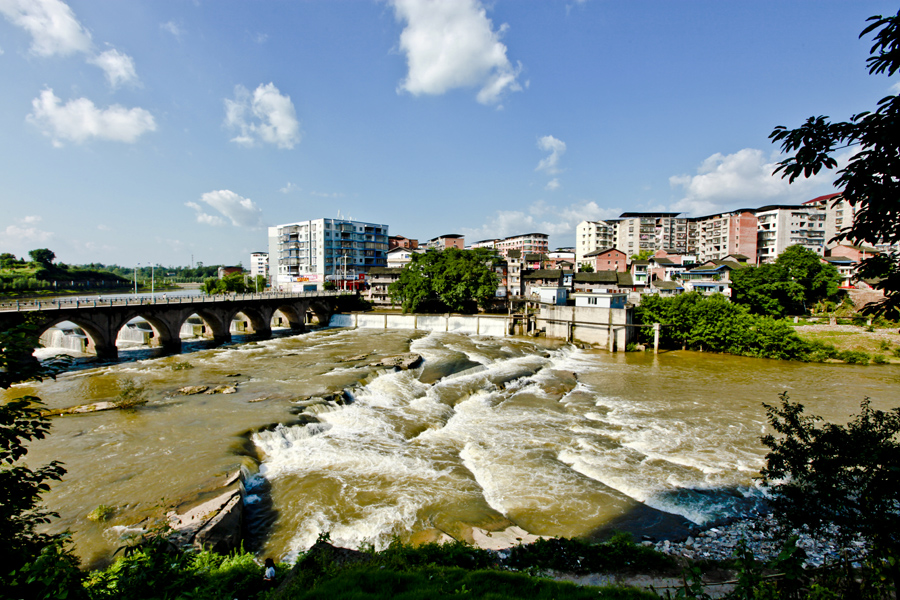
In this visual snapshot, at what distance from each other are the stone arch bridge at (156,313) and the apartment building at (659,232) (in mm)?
95771

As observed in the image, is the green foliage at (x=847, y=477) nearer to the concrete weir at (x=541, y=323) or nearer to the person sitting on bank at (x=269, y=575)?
the person sitting on bank at (x=269, y=575)

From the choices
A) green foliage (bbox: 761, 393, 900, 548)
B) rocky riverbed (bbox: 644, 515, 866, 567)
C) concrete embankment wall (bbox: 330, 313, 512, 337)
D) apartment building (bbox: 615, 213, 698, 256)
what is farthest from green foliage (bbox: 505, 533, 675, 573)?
apartment building (bbox: 615, 213, 698, 256)

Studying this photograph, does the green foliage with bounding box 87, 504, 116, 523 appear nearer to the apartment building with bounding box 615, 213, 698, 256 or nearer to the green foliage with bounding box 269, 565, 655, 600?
the green foliage with bounding box 269, 565, 655, 600

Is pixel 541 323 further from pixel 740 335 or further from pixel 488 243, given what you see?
pixel 488 243

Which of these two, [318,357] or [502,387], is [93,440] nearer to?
[318,357]

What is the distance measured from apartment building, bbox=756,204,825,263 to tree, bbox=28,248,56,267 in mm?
183078

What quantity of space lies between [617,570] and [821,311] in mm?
73166

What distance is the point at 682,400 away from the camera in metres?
28.0

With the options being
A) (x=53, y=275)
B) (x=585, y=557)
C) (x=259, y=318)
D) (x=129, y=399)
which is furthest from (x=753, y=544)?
(x=53, y=275)

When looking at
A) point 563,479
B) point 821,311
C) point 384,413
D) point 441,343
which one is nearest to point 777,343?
point 821,311

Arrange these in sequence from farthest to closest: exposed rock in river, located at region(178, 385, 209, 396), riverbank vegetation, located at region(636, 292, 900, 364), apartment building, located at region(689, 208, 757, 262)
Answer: apartment building, located at region(689, 208, 757, 262) < riverbank vegetation, located at region(636, 292, 900, 364) < exposed rock in river, located at region(178, 385, 209, 396)

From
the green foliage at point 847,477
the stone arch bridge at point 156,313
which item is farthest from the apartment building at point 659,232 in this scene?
the green foliage at point 847,477

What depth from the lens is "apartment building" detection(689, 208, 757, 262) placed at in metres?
91.9

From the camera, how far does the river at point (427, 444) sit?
46.8 feet
